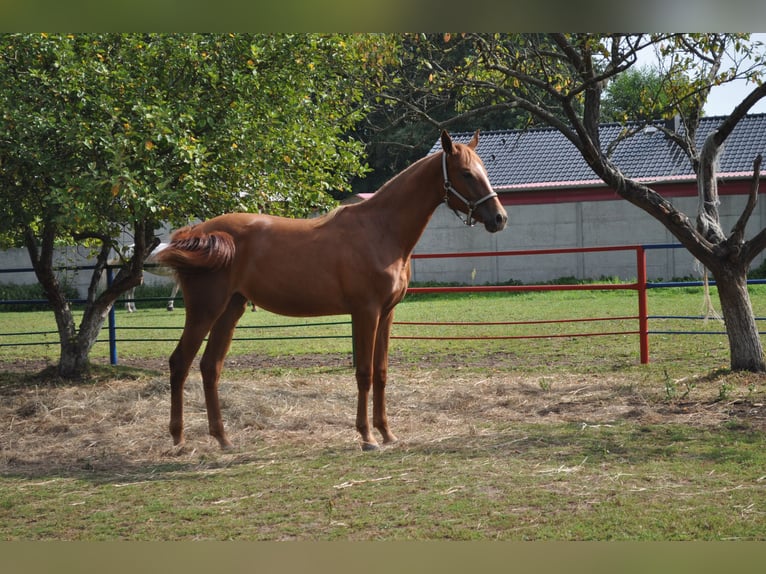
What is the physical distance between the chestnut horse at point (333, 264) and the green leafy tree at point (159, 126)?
116 cm

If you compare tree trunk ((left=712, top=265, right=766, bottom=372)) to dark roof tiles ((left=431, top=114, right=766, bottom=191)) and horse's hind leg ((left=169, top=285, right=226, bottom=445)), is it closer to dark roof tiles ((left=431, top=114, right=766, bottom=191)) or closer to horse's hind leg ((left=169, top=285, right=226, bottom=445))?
horse's hind leg ((left=169, top=285, right=226, bottom=445))

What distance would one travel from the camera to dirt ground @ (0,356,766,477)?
5.84m

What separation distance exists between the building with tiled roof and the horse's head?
15.7 metres

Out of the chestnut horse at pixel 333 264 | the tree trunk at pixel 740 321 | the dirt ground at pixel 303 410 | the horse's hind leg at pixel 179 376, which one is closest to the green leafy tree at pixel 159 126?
the chestnut horse at pixel 333 264

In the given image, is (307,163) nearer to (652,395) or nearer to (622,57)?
(622,57)

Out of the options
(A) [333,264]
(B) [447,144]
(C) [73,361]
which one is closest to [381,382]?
(A) [333,264]

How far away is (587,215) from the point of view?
845 inches

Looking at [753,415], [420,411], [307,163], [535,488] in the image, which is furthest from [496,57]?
[535,488]

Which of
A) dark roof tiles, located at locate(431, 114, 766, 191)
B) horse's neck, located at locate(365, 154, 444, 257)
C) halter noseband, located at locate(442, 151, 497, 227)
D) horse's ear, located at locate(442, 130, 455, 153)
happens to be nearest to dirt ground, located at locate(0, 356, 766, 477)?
horse's neck, located at locate(365, 154, 444, 257)

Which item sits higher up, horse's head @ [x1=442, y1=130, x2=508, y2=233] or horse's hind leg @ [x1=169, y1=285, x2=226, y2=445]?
horse's head @ [x1=442, y1=130, x2=508, y2=233]

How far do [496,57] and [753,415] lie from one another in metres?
3.80

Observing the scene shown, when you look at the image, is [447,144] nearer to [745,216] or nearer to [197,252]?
[197,252]

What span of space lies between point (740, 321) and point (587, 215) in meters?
14.1

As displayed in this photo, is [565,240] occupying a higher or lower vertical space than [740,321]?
higher
